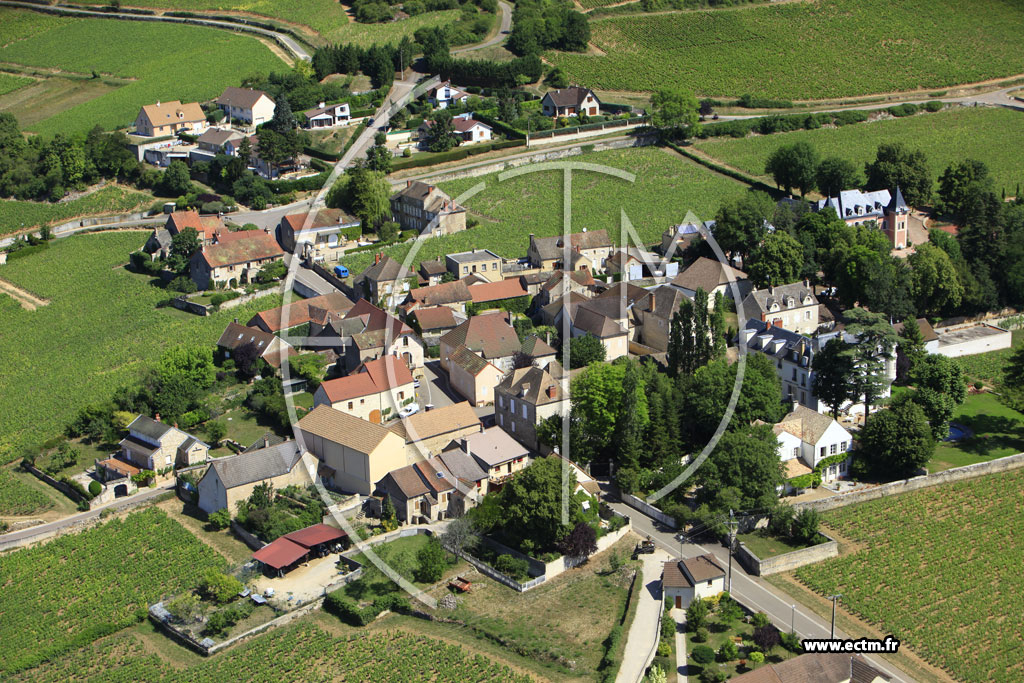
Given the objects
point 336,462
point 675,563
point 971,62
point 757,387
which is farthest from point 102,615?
point 971,62

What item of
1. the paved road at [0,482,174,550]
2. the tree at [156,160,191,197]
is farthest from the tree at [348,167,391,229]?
the paved road at [0,482,174,550]

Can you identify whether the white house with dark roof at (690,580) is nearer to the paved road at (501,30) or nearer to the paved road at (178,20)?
the paved road at (501,30)

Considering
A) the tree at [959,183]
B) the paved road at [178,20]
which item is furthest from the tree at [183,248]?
the tree at [959,183]

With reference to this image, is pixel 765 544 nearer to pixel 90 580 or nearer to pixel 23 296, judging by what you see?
pixel 90 580

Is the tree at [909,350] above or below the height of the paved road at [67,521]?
above

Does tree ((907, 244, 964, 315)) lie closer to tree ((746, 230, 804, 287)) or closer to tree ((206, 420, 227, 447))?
tree ((746, 230, 804, 287))

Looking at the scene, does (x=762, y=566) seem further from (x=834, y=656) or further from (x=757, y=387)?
(x=757, y=387)
